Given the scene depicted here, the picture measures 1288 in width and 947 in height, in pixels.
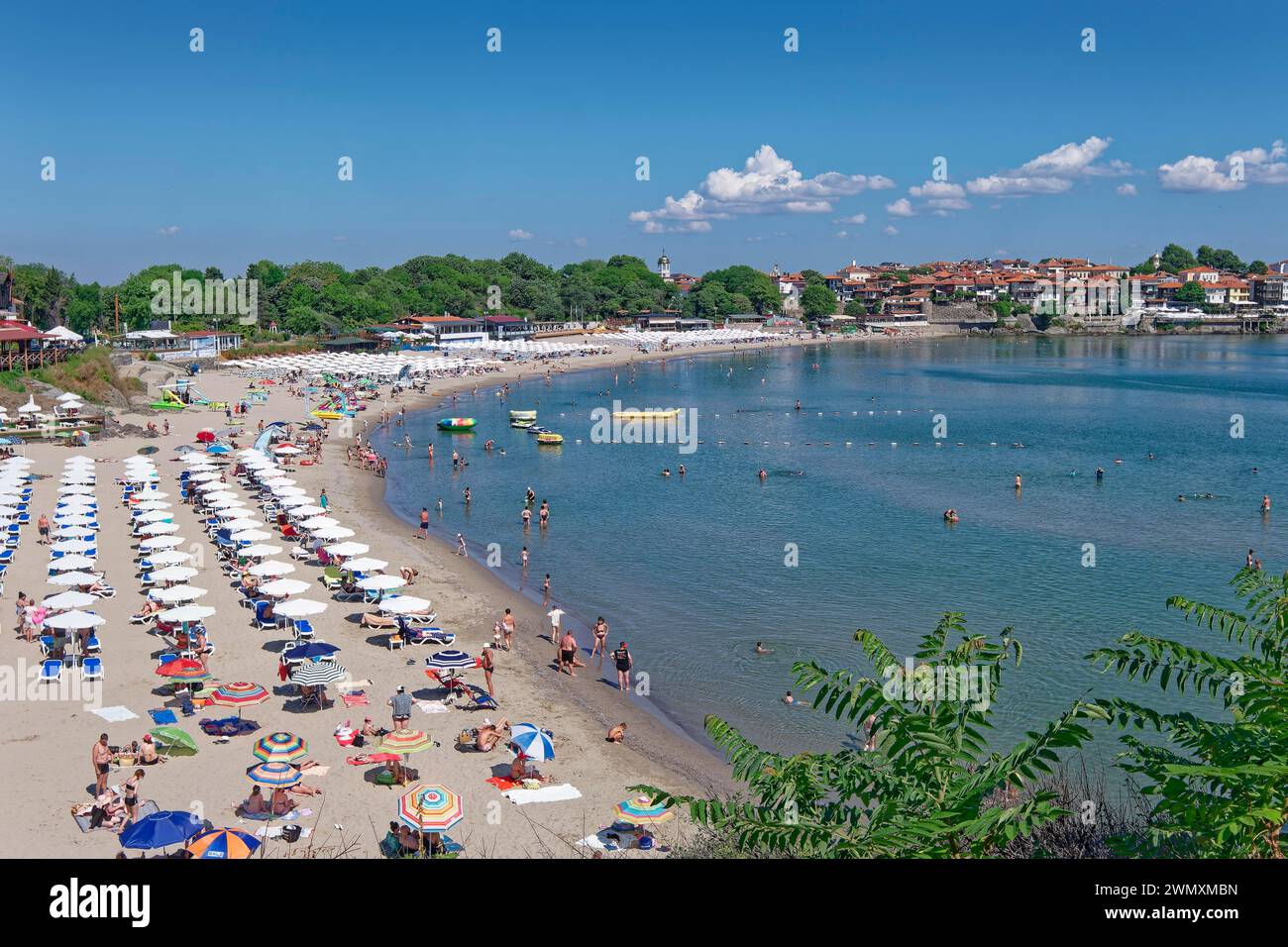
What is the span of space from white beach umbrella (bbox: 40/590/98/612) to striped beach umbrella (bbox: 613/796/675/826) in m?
12.2

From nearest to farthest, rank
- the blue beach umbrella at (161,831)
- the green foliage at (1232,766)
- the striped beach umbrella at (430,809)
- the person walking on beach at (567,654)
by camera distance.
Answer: the green foliage at (1232,766), the blue beach umbrella at (161,831), the striped beach umbrella at (430,809), the person walking on beach at (567,654)

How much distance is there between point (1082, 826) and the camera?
918cm

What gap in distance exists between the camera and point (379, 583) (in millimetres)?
23312

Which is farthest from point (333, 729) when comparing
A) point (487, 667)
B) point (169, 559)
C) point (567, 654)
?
point (169, 559)

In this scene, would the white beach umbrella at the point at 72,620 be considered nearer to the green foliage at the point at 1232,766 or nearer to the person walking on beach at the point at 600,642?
the person walking on beach at the point at 600,642

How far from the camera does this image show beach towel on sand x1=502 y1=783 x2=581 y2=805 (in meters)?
14.7

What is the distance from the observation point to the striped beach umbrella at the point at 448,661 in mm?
18797

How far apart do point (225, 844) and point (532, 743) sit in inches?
194

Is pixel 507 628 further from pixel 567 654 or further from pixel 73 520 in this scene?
pixel 73 520

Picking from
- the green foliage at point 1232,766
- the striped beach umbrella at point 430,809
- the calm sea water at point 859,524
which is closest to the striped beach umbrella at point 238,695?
A: the striped beach umbrella at point 430,809

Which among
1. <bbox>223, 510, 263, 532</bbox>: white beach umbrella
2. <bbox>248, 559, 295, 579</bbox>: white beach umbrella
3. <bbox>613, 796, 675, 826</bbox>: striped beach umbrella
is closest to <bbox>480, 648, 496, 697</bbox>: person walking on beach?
<bbox>613, 796, 675, 826</bbox>: striped beach umbrella

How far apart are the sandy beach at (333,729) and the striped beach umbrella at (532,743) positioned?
1.39 ft

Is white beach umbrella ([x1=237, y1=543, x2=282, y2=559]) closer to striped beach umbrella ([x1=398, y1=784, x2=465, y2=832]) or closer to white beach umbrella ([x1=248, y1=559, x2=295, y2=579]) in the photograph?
white beach umbrella ([x1=248, y1=559, x2=295, y2=579])
